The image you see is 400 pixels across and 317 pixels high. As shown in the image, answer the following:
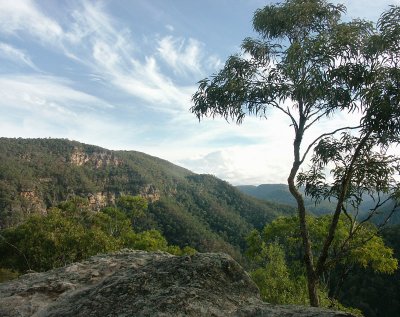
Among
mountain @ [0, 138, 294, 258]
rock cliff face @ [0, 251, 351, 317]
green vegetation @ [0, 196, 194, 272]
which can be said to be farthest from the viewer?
mountain @ [0, 138, 294, 258]

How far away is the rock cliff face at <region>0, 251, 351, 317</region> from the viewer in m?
3.93

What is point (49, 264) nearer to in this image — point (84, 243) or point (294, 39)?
point (84, 243)

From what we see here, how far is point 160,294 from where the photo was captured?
4176mm

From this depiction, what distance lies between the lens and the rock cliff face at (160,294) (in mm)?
3931

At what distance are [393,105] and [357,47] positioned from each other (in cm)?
175

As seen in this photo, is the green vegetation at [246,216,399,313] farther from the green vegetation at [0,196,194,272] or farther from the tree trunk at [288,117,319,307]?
the green vegetation at [0,196,194,272]

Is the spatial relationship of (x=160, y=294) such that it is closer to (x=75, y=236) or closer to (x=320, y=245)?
(x=320, y=245)

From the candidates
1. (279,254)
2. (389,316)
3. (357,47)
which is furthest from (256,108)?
(389,316)

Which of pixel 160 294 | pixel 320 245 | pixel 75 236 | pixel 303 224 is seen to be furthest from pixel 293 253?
pixel 160 294

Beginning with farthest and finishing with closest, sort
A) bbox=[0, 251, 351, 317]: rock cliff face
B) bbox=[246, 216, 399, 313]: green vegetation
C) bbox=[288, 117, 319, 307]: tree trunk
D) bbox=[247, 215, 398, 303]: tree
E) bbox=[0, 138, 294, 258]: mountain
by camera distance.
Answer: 1. bbox=[0, 138, 294, 258]: mountain
2. bbox=[247, 215, 398, 303]: tree
3. bbox=[246, 216, 399, 313]: green vegetation
4. bbox=[288, 117, 319, 307]: tree trunk
5. bbox=[0, 251, 351, 317]: rock cliff face

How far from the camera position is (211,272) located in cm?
463

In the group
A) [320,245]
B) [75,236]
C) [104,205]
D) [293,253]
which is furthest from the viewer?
[104,205]

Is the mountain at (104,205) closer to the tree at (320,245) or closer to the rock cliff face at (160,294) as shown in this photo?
the tree at (320,245)

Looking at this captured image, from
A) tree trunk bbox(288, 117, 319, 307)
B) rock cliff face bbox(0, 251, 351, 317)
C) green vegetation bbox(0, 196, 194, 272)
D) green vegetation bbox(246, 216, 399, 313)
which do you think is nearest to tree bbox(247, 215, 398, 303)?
green vegetation bbox(246, 216, 399, 313)
